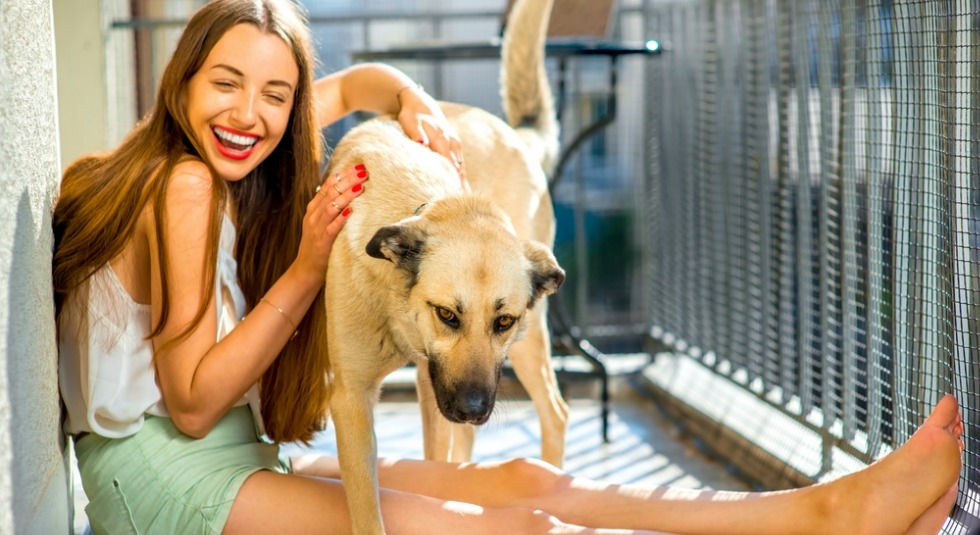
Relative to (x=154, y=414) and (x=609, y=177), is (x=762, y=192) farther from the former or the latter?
(x=154, y=414)

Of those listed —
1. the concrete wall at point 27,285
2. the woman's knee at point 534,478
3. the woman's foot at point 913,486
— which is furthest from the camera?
the woman's knee at point 534,478

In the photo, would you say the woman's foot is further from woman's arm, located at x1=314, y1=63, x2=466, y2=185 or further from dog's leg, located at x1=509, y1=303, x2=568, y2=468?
woman's arm, located at x1=314, y1=63, x2=466, y2=185

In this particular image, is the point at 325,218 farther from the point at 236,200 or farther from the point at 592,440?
the point at 592,440

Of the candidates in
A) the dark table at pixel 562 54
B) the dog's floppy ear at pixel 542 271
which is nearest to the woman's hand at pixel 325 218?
the dog's floppy ear at pixel 542 271

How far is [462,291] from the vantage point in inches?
73.7

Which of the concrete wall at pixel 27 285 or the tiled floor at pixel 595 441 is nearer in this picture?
the concrete wall at pixel 27 285

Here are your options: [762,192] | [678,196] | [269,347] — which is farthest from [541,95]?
[269,347]

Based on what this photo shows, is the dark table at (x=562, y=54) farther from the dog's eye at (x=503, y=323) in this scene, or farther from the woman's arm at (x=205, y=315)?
the dog's eye at (x=503, y=323)

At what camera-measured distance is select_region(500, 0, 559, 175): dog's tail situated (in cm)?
315

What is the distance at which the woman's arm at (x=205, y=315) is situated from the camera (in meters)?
2.04

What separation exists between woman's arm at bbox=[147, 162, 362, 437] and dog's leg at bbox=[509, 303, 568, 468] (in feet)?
2.87

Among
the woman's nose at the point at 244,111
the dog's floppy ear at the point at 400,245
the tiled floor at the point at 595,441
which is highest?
the woman's nose at the point at 244,111

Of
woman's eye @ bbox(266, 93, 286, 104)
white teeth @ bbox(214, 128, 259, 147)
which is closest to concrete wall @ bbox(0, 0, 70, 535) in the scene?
white teeth @ bbox(214, 128, 259, 147)

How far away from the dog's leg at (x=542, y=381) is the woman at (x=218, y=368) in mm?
642
